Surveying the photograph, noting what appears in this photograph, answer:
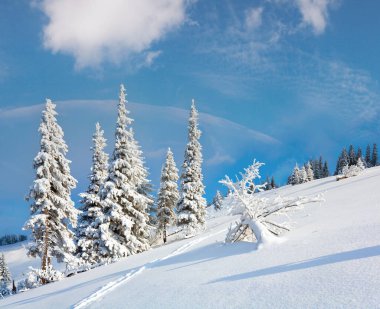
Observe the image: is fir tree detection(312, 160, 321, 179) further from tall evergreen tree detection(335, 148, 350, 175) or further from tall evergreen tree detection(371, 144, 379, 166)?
tall evergreen tree detection(371, 144, 379, 166)

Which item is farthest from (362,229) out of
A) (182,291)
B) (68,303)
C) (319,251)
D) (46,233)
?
(46,233)

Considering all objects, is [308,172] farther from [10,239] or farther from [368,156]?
[10,239]

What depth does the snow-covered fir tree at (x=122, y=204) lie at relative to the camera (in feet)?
82.7

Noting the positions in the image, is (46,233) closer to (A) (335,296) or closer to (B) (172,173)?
(B) (172,173)

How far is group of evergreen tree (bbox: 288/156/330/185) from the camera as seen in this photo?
91812 millimetres

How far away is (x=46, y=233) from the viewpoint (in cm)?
2242

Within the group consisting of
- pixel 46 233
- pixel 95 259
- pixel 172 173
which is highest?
pixel 172 173

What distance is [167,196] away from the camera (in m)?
39.5

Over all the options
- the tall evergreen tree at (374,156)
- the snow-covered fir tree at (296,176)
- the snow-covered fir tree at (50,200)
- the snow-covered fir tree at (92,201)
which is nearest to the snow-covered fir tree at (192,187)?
the snow-covered fir tree at (92,201)

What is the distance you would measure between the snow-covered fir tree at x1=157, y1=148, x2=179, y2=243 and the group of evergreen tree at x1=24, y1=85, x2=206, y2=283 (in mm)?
4298

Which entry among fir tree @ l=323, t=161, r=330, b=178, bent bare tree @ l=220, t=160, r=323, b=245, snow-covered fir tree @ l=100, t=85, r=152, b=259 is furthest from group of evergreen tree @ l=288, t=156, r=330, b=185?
bent bare tree @ l=220, t=160, r=323, b=245

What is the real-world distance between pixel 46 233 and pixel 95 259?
602 centimetres

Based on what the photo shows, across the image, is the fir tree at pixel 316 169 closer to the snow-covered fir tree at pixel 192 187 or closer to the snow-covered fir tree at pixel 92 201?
the snow-covered fir tree at pixel 192 187

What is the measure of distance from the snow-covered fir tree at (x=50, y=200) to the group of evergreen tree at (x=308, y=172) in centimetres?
7779
